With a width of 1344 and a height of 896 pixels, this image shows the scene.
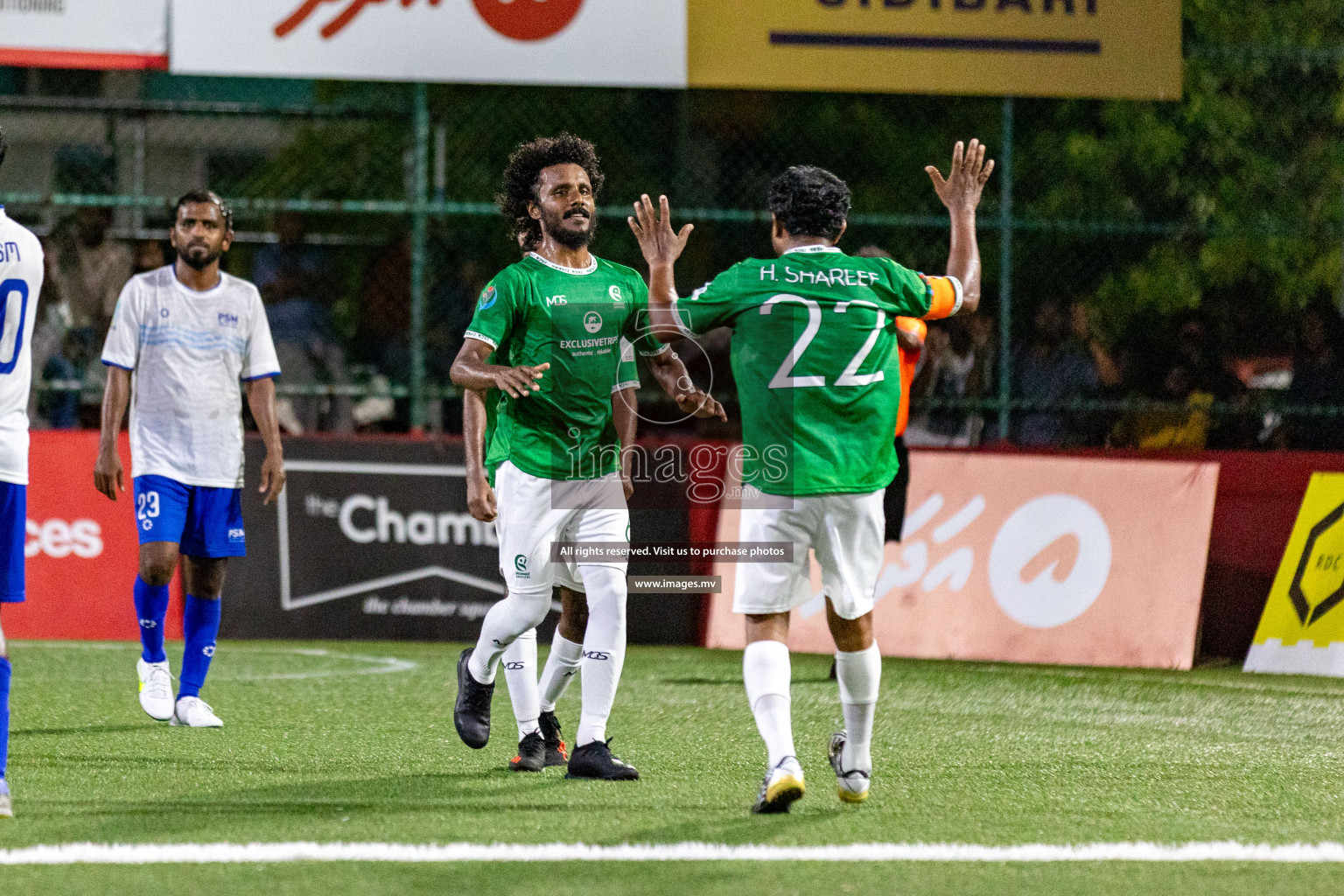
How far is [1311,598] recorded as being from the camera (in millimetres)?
10148

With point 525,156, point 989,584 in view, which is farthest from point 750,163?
point 525,156

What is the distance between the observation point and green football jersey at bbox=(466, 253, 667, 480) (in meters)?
6.11

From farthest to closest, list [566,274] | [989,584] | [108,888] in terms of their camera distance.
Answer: [989,584], [566,274], [108,888]

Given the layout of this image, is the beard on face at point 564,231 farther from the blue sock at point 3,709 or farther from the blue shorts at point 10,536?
the blue sock at point 3,709

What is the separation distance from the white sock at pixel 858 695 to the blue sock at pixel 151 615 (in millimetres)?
3491

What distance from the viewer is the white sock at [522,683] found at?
253 inches

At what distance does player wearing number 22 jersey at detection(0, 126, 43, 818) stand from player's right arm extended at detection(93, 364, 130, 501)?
74.3 inches

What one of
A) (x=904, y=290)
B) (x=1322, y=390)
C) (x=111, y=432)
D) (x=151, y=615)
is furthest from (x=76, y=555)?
(x=1322, y=390)

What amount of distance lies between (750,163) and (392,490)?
4.57m

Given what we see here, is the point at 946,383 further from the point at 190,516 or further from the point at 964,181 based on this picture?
the point at 964,181

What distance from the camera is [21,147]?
14633mm

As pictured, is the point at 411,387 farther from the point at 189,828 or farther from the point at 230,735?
the point at 189,828

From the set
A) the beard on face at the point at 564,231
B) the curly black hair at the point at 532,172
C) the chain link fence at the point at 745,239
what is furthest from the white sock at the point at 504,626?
the chain link fence at the point at 745,239

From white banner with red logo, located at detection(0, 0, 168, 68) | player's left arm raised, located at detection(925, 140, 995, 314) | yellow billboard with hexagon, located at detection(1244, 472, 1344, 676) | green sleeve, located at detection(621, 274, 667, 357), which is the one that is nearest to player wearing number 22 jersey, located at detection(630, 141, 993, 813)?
player's left arm raised, located at detection(925, 140, 995, 314)
